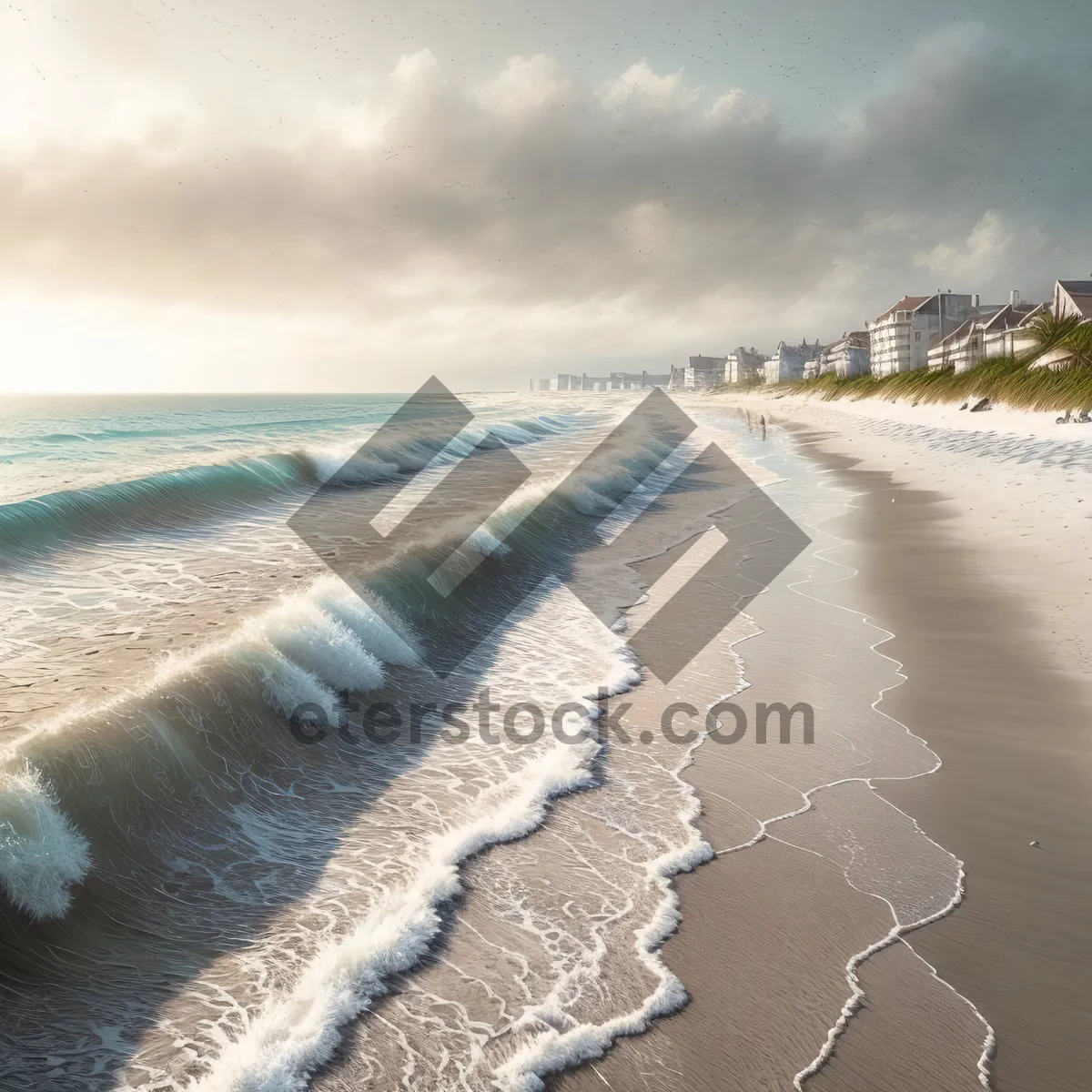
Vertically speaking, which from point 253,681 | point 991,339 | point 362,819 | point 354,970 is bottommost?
point 362,819

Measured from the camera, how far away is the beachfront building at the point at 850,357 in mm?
99750

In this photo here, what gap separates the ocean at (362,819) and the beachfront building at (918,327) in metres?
80.5

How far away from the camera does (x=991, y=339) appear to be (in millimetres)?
55031

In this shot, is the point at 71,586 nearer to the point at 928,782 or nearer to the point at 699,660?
the point at 699,660

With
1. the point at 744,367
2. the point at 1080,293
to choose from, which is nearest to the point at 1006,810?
the point at 1080,293

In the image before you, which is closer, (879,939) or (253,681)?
(879,939)

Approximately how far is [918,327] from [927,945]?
9008 centimetres

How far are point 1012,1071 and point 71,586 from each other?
12.6 meters

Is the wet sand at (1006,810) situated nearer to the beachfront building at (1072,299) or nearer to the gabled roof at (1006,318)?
the beachfront building at (1072,299)

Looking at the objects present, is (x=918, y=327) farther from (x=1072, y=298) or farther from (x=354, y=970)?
(x=354, y=970)

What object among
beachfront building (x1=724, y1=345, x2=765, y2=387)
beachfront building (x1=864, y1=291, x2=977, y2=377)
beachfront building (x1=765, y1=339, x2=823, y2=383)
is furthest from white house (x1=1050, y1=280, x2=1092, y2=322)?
beachfront building (x1=724, y1=345, x2=765, y2=387)

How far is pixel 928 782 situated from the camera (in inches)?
224

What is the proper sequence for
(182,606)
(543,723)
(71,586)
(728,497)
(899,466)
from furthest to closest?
(899,466), (728,497), (71,586), (182,606), (543,723)

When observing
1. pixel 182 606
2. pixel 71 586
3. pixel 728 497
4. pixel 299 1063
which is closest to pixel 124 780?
pixel 299 1063
